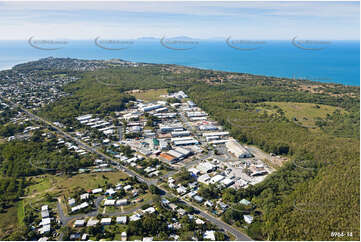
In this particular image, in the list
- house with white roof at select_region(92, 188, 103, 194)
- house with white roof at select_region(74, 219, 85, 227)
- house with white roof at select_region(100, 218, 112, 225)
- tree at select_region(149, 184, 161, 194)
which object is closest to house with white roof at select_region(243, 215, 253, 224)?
tree at select_region(149, 184, 161, 194)

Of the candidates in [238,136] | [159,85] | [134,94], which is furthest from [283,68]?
[238,136]

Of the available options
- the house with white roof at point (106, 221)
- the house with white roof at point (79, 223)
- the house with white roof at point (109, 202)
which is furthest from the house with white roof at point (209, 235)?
the house with white roof at point (79, 223)

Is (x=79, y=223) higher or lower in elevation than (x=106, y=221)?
lower

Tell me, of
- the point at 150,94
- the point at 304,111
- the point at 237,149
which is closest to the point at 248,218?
the point at 237,149

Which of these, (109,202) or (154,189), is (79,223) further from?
(154,189)

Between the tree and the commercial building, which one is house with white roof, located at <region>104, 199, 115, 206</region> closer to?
the tree

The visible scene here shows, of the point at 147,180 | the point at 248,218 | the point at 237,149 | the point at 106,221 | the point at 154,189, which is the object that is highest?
the point at 237,149
